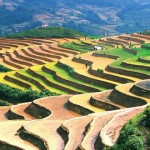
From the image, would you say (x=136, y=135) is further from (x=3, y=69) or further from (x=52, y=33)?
(x=52, y=33)

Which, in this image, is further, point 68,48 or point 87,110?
point 68,48

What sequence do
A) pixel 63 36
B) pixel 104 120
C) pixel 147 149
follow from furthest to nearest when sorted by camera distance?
pixel 63 36, pixel 104 120, pixel 147 149

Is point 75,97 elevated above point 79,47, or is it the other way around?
point 75,97

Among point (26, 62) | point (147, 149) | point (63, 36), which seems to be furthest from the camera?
point (63, 36)

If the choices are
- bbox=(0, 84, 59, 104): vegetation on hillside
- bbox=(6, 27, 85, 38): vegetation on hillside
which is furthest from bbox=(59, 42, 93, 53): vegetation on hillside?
bbox=(0, 84, 59, 104): vegetation on hillside

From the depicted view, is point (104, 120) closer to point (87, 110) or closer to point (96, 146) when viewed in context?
point (96, 146)

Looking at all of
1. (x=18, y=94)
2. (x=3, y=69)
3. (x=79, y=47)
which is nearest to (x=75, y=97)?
(x=18, y=94)

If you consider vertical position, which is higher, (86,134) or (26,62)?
(86,134)

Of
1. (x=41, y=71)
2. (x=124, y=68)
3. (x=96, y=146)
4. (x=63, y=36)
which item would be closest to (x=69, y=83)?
(x=124, y=68)
